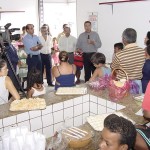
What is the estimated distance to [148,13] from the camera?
198 inches

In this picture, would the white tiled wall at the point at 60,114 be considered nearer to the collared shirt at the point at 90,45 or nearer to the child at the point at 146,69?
the child at the point at 146,69

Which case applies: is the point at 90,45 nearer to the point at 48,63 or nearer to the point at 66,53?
the point at 48,63

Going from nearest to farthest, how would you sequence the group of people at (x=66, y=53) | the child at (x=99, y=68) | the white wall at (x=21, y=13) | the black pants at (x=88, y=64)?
the child at (x=99, y=68) < the group of people at (x=66, y=53) < the black pants at (x=88, y=64) < the white wall at (x=21, y=13)

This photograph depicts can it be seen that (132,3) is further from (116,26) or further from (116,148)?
(116,148)

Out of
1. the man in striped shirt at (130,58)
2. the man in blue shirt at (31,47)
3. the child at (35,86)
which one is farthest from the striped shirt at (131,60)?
the man in blue shirt at (31,47)

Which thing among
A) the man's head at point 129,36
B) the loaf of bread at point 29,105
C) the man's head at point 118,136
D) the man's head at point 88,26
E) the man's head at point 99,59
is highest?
the man's head at point 88,26

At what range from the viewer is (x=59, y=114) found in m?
2.50

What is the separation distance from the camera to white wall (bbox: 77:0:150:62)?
16.9ft

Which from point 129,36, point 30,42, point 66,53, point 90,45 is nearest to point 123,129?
point 129,36

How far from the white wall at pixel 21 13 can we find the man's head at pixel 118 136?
23.1 ft

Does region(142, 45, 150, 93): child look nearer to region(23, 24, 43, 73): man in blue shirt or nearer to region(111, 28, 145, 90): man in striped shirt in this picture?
region(111, 28, 145, 90): man in striped shirt

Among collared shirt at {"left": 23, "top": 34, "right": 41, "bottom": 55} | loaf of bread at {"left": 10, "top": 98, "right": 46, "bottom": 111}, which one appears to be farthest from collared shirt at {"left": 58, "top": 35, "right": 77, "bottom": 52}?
loaf of bread at {"left": 10, "top": 98, "right": 46, "bottom": 111}

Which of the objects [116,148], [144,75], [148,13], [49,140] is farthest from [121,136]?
[148,13]

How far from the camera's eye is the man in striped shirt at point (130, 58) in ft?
10.3
